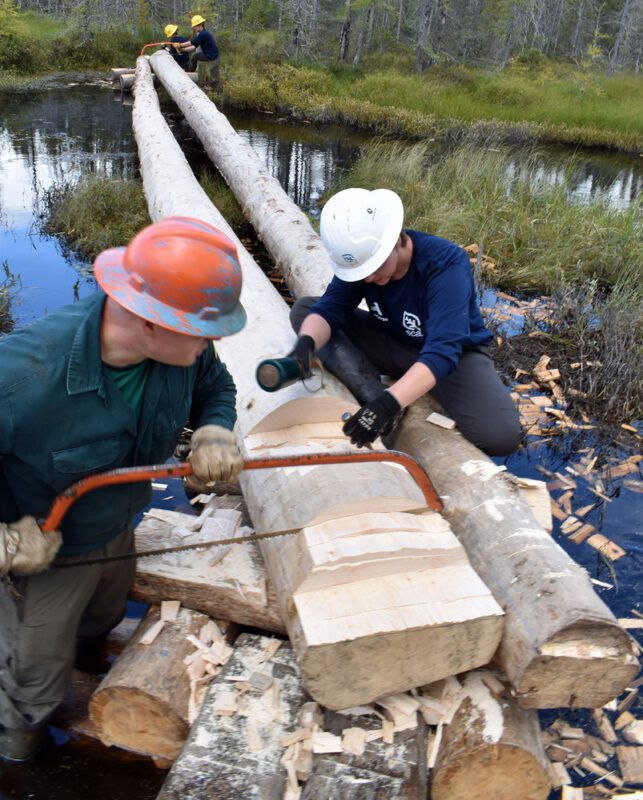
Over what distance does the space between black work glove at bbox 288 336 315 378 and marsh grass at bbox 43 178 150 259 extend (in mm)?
4334

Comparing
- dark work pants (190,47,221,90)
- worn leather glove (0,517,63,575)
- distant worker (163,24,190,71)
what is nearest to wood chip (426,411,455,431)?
worn leather glove (0,517,63,575)

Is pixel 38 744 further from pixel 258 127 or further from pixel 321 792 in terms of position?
pixel 258 127

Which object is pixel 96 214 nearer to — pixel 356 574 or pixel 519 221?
pixel 519 221

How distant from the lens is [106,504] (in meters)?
2.36

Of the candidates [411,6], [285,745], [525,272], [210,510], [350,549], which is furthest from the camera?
[411,6]

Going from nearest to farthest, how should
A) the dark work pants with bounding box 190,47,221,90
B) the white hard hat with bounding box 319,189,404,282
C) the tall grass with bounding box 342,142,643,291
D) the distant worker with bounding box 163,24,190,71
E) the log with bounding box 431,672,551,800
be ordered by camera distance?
the log with bounding box 431,672,551,800 < the white hard hat with bounding box 319,189,404,282 < the tall grass with bounding box 342,142,643,291 < the distant worker with bounding box 163,24,190,71 < the dark work pants with bounding box 190,47,221,90

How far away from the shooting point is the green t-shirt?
7.20 feet

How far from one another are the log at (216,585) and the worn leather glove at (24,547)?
2.18 ft

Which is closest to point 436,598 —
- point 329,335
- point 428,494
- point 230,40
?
point 428,494

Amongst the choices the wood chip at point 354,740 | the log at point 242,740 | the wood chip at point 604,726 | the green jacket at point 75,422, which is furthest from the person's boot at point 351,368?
the wood chip at point 354,740

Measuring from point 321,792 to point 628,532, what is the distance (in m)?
2.70

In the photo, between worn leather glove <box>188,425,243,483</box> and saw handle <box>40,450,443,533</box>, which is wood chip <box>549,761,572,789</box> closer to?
saw handle <box>40,450,443,533</box>

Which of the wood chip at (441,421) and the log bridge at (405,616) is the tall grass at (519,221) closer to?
the wood chip at (441,421)

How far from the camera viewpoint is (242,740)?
2.19 metres
